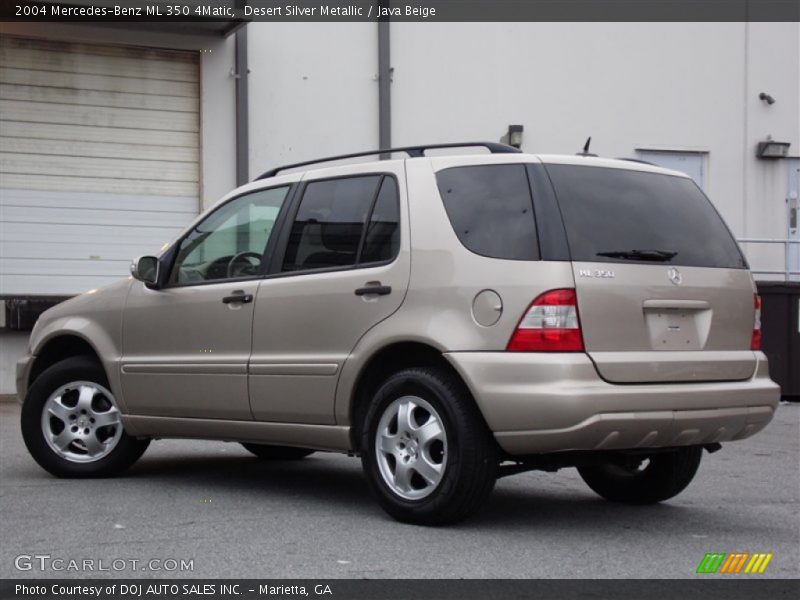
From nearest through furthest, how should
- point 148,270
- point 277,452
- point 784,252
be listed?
point 148,270 < point 277,452 < point 784,252

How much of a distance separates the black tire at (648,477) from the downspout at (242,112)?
989 centimetres

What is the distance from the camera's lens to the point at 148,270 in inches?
297

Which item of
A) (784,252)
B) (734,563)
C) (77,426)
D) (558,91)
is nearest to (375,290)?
(734,563)

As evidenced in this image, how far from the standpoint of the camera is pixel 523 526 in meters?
6.13

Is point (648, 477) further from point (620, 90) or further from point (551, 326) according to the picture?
point (620, 90)

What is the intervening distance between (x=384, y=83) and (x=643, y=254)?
11220 mm

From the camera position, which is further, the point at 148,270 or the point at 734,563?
the point at 148,270

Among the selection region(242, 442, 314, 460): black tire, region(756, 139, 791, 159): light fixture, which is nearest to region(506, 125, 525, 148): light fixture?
region(756, 139, 791, 159): light fixture

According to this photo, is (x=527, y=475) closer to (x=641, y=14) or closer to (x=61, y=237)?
(x=61, y=237)

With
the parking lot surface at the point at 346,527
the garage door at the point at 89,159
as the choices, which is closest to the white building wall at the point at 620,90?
the garage door at the point at 89,159

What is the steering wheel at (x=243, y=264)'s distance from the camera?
7.07 meters

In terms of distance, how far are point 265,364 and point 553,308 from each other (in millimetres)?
1834

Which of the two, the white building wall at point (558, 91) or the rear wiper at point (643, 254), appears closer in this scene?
the rear wiper at point (643, 254)

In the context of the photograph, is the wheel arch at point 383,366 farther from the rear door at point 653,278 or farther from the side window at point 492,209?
the rear door at point 653,278
